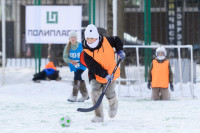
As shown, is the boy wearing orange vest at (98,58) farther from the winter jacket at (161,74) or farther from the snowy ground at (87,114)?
the winter jacket at (161,74)

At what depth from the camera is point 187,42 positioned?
15180 mm

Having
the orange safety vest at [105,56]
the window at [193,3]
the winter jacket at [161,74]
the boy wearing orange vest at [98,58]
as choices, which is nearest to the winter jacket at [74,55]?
the winter jacket at [161,74]

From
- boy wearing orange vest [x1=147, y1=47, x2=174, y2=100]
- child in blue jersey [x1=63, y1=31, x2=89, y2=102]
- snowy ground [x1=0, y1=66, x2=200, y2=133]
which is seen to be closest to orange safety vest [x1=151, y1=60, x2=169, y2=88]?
boy wearing orange vest [x1=147, y1=47, x2=174, y2=100]

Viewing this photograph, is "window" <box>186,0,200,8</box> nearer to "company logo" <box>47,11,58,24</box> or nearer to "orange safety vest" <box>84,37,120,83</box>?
"company logo" <box>47,11,58,24</box>

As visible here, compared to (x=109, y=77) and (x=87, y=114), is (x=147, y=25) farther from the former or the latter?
(x=109, y=77)

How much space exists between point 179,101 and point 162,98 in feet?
1.58

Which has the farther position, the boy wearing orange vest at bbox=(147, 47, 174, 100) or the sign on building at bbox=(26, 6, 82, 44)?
the sign on building at bbox=(26, 6, 82, 44)

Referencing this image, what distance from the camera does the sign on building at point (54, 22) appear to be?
1283 centimetres

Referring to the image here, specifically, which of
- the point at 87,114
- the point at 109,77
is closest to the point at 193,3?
the point at 87,114

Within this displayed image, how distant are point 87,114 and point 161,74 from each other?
3.05 metres

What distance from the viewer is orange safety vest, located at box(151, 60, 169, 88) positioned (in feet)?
34.9

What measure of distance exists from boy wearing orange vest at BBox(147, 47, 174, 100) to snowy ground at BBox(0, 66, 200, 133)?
27 centimetres

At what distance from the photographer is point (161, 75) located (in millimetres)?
10656

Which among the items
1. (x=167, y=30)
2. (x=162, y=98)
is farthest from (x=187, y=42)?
(x=162, y=98)
